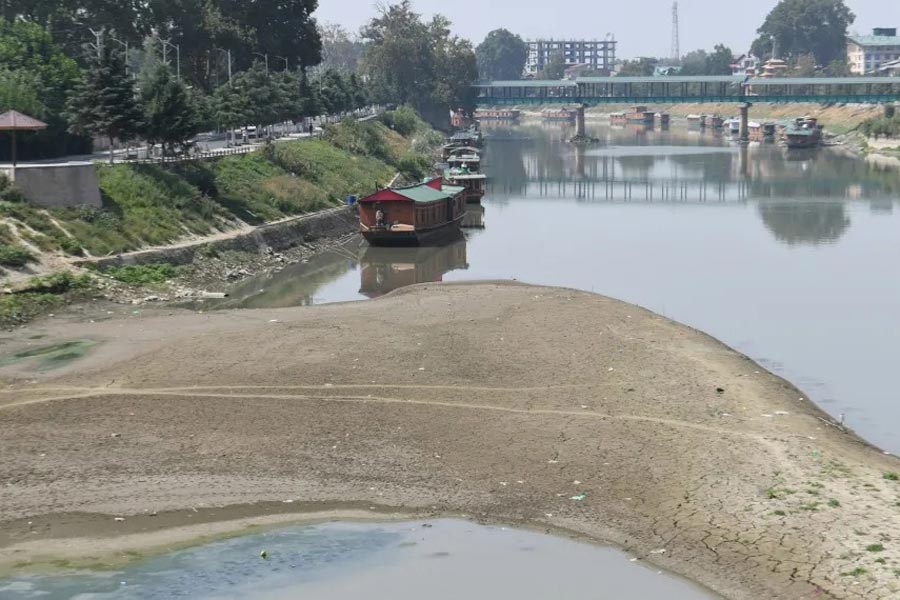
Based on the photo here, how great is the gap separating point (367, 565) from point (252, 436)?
23.4 feet

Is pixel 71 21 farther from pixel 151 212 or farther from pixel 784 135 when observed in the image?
pixel 784 135

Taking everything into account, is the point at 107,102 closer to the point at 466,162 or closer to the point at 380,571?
the point at 380,571

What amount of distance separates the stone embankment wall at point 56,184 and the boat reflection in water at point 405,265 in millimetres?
13216

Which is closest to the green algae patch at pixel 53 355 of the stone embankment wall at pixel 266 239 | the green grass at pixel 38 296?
the green grass at pixel 38 296

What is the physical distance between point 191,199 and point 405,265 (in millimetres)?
11483

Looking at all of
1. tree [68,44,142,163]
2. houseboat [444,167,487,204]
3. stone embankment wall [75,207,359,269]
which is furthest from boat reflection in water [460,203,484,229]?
tree [68,44,142,163]

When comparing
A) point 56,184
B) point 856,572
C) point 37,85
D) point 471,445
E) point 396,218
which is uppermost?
point 37,85

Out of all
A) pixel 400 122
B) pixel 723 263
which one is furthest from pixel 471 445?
pixel 400 122

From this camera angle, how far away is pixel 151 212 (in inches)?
2420

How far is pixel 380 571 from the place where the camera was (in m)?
23.8

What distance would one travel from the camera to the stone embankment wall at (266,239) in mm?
55156

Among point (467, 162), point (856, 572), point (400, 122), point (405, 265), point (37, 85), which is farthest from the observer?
point (400, 122)

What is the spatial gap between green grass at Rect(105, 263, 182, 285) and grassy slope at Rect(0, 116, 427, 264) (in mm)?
1624

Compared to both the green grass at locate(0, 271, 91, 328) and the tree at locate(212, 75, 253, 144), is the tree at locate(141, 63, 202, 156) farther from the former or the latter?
the green grass at locate(0, 271, 91, 328)
